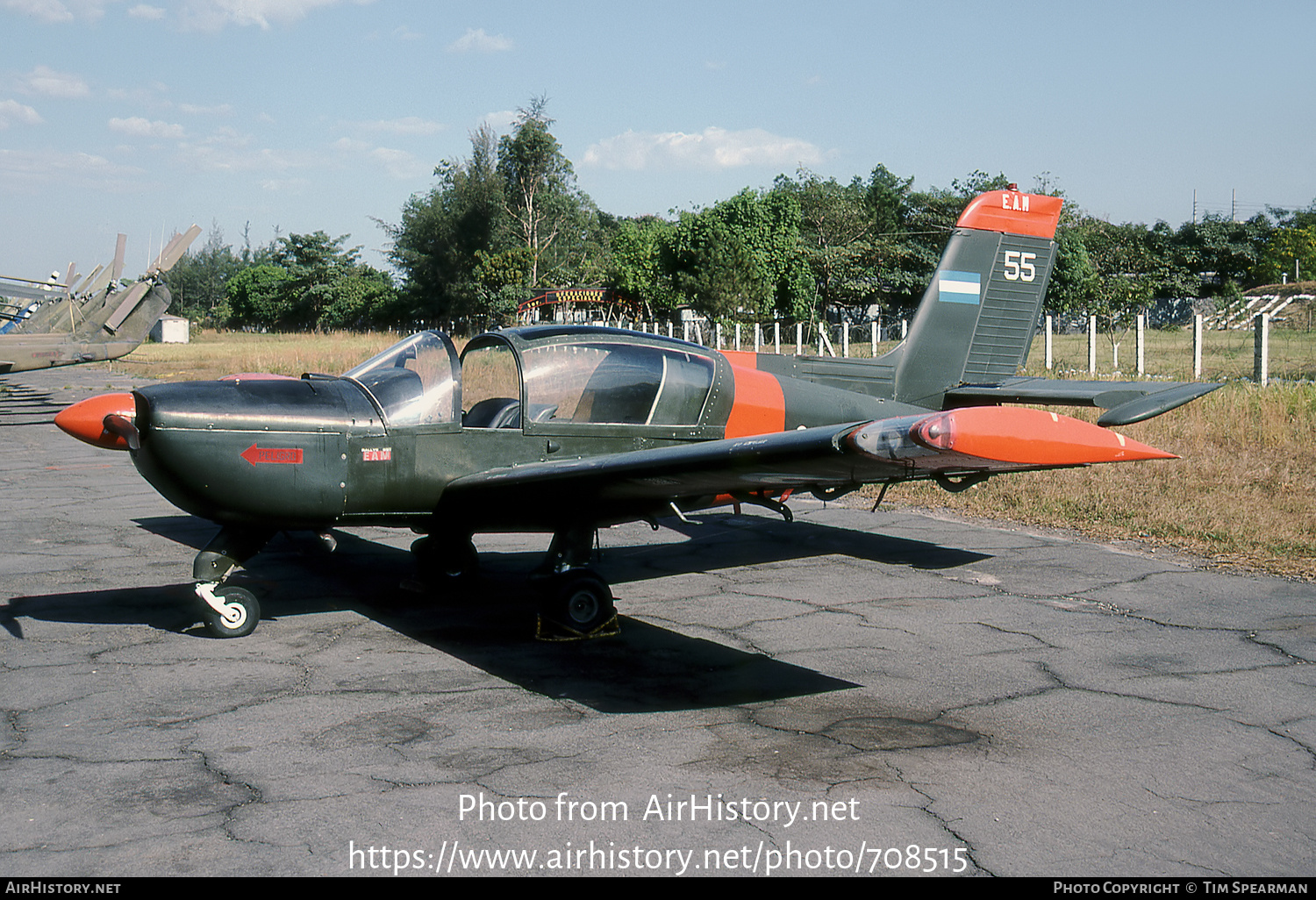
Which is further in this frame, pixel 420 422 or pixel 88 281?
pixel 88 281

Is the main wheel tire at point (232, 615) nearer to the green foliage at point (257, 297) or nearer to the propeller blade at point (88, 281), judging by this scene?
the propeller blade at point (88, 281)

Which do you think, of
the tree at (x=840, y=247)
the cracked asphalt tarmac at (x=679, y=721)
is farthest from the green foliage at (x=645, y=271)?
the cracked asphalt tarmac at (x=679, y=721)

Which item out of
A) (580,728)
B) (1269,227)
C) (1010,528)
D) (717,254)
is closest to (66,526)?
(580,728)

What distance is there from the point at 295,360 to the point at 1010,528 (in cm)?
2600

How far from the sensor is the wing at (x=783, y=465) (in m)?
3.60

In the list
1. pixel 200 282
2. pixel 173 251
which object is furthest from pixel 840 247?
pixel 200 282

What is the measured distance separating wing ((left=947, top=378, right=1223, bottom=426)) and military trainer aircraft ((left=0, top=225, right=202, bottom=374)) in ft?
59.6

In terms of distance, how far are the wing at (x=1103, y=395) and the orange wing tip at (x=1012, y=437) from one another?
464mm

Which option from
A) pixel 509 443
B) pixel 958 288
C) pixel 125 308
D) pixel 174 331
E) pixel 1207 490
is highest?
pixel 174 331

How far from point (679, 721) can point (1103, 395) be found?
4122mm

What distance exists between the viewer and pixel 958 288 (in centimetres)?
866

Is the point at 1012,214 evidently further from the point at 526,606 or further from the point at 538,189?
the point at 538,189

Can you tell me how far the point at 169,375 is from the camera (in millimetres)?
30453
